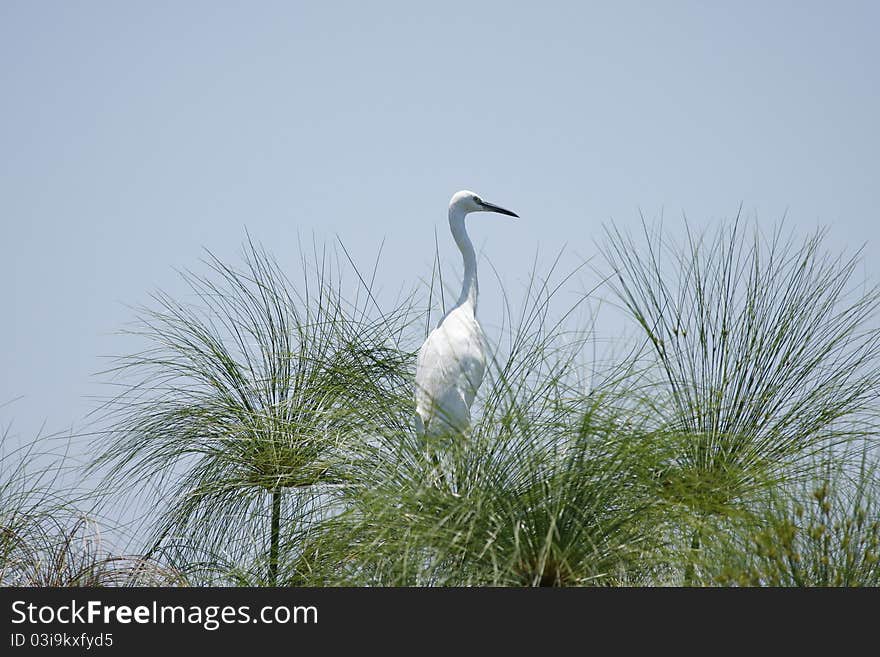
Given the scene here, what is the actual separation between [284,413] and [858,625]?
280 cm

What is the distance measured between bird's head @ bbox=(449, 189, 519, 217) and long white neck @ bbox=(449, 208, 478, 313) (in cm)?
2

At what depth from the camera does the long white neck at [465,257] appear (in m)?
4.74

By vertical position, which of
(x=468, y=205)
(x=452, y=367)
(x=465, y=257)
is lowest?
(x=452, y=367)

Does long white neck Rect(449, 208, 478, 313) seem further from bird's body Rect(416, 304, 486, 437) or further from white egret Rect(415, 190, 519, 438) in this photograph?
bird's body Rect(416, 304, 486, 437)

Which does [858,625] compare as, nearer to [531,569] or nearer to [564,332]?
[531,569]

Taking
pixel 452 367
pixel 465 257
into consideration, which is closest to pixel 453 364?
pixel 452 367

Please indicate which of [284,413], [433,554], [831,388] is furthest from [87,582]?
[831,388]

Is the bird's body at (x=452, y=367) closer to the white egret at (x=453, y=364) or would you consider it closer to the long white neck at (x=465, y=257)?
the white egret at (x=453, y=364)

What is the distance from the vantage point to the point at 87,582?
11.4 ft

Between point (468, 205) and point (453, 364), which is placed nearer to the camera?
point (453, 364)

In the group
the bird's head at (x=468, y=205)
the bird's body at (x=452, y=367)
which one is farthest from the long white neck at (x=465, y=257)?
the bird's body at (x=452, y=367)

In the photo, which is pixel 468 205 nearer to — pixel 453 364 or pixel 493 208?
pixel 493 208

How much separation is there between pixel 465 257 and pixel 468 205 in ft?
1.21

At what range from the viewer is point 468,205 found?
5.23 meters
